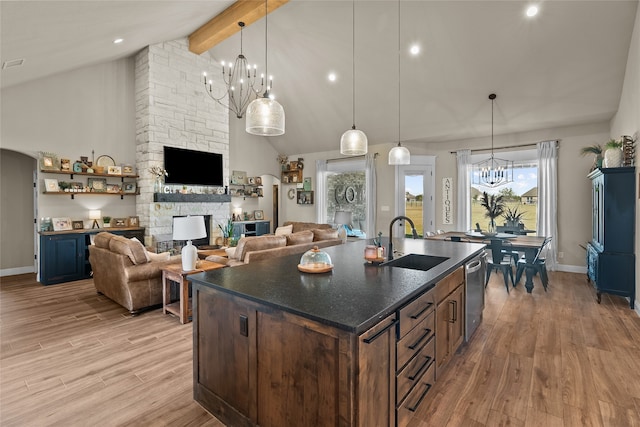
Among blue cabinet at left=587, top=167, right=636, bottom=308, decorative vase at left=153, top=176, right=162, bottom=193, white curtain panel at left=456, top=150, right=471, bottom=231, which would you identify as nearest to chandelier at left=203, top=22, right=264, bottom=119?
decorative vase at left=153, top=176, right=162, bottom=193

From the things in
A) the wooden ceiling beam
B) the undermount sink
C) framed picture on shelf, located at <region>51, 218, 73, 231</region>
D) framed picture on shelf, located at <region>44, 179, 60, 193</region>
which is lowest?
the undermount sink

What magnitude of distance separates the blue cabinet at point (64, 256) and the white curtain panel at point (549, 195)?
8.58 m

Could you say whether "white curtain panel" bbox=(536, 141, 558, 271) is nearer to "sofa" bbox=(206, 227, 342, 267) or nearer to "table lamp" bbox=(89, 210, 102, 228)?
"sofa" bbox=(206, 227, 342, 267)

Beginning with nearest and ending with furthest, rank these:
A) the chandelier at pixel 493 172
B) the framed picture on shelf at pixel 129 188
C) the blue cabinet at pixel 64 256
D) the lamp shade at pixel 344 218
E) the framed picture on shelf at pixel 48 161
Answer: the blue cabinet at pixel 64 256 < the framed picture on shelf at pixel 48 161 < the chandelier at pixel 493 172 < the framed picture on shelf at pixel 129 188 < the lamp shade at pixel 344 218

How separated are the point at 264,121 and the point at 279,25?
168 inches

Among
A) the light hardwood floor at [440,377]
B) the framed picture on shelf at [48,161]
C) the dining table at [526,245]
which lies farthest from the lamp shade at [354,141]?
the framed picture on shelf at [48,161]

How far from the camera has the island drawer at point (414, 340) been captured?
5.59 ft

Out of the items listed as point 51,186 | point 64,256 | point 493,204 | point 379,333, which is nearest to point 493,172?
point 493,204

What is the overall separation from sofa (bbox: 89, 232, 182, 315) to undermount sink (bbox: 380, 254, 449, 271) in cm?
307

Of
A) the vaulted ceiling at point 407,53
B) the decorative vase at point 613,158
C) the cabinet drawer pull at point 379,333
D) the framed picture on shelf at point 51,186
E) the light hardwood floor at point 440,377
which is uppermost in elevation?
the vaulted ceiling at point 407,53

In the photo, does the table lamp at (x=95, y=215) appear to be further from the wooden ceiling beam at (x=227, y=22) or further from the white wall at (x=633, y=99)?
the white wall at (x=633, y=99)

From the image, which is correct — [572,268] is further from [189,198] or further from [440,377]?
[189,198]

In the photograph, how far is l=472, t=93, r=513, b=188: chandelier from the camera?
591 centimetres

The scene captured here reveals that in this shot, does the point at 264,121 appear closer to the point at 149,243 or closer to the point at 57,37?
the point at 57,37
